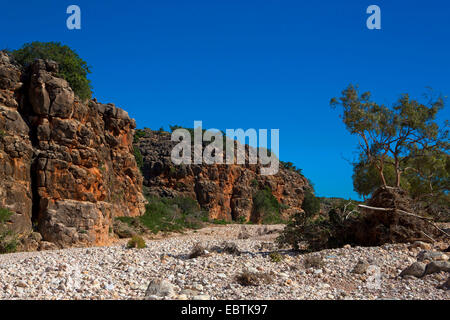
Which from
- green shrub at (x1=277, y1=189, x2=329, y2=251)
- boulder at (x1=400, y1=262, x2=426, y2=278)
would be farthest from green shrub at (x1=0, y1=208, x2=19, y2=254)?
boulder at (x1=400, y1=262, x2=426, y2=278)

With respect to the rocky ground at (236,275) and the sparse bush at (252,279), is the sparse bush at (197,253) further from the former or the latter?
the sparse bush at (252,279)

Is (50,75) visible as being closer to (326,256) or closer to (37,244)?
(37,244)

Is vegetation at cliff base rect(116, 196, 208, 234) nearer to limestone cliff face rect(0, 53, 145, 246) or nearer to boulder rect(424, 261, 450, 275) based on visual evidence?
limestone cliff face rect(0, 53, 145, 246)

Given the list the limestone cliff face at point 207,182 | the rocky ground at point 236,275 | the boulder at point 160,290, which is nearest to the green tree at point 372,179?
the rocky ground at point 236,275

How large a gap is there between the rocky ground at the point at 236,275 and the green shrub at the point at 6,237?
6.09 m

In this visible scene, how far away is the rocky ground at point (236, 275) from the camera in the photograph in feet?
22.4

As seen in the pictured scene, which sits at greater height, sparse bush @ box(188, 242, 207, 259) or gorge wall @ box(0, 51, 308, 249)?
gorge wall @ box(0, 51, 308, 249)

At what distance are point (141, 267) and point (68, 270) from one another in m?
1.65

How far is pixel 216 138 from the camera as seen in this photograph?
176ft

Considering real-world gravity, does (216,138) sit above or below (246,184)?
above

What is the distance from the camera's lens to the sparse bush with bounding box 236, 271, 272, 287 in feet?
24.9

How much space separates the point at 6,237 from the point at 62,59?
33.9 ft

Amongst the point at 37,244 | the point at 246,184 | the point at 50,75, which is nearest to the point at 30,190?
the point at 37,244

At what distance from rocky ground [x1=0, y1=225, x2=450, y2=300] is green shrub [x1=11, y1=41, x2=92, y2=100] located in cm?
1293
